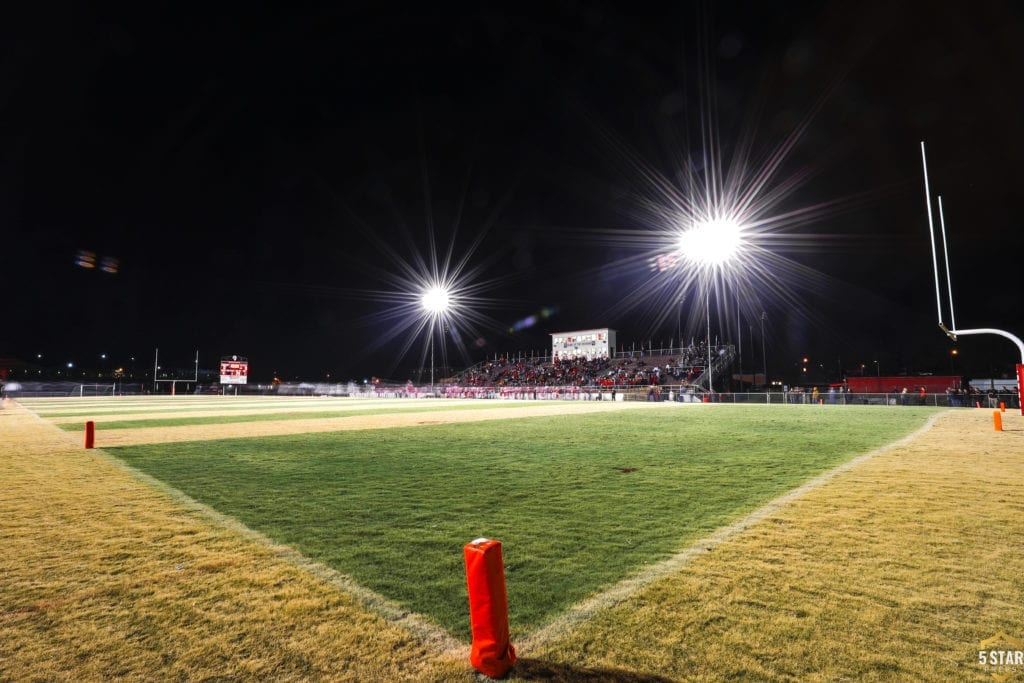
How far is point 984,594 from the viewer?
11.4ft

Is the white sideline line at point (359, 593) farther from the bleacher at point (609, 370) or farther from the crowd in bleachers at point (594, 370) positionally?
the crowd in bleachers at point (594, 370)

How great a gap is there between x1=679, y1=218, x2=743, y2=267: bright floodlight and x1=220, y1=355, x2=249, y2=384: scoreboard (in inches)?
2268

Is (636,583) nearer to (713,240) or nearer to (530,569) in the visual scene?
(530,569)

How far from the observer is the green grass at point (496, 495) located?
393cm

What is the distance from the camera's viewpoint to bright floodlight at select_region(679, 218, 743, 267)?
46719 mm

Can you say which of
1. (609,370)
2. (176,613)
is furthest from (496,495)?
(609,370)

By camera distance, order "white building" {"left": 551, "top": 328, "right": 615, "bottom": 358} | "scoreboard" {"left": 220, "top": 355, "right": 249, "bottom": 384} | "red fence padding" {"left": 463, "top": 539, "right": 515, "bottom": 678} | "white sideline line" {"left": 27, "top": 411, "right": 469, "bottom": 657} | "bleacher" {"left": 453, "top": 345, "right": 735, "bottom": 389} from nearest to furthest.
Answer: "red fence padding" {"left": 463, "top": 539, "right": 515, "bottom": 678}
"white sideline line" {"left": 27, "top": 411, "right": 469, "bottom": 657}
"bleacher" {"left": 453, "top": 345, "right": 735, "bottom": 389}
"scoreboard" {"left": 220, "top": 355, "right": 249, "bottom": 384}
"white building" {"left": 551, "top": 328, "right": 615, "bottom": 358}

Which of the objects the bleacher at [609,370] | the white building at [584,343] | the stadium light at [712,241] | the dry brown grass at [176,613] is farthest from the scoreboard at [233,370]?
the dry brown grass at [176,613]

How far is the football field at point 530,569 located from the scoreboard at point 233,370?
62714 mm

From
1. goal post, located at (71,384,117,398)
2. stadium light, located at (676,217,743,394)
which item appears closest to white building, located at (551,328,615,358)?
stadium light, located at (676,217,743,394)

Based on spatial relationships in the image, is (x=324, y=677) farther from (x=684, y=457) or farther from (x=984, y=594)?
(x=684, y=457)

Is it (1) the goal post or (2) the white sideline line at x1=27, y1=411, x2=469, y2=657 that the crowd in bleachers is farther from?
(2) the white sideline line at x1=27, y1=411, x2=469, y2=657

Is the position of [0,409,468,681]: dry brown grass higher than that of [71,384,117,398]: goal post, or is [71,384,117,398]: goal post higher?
[71,384,117,398]: goal post

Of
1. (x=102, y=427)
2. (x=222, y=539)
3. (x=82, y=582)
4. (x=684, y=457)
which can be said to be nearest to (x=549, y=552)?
(x=222, y=539)
